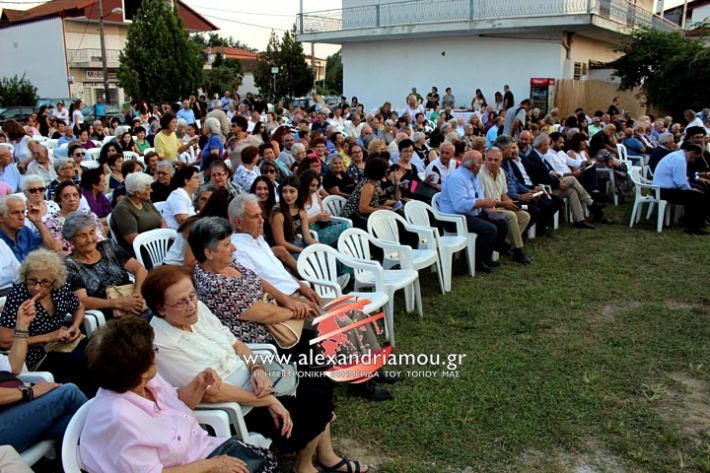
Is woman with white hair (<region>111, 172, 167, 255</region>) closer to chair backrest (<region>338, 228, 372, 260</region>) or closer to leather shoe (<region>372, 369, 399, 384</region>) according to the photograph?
chair backrest (<region>338, 228, 372, 260</region>)

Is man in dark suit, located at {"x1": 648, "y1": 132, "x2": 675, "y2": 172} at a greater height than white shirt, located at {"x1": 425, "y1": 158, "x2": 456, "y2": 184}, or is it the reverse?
man in dark suit, located at {"x1": 648, "y1": 132, "x2": 675, "y2": 172}

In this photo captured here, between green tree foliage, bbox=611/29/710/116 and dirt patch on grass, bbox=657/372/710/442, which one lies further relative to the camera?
green tree foliage, bbox=611/29/710/116

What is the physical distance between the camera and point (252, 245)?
3.59 meters

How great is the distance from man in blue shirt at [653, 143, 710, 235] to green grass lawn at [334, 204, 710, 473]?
1.61m

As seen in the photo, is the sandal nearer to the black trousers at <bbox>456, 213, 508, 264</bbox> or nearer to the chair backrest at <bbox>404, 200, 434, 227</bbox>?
the chair backrest at <bbox>404, 200, 434, 227</bbox>

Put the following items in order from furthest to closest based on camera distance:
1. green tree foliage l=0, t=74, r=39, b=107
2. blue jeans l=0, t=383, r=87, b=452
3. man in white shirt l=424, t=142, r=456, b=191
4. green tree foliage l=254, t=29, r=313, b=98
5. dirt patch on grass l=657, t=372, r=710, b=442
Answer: green tree foliage l=254, t=29, r=313, b=98 < green tree foliage l=0, t=74, r=39, b=107 < man in white shirt l=424, t=142, r=456, b=191 < dirt patch on grass l=657, t=372, r=710, b=442 < blue jeans l=0, t=383, r=87, b=452

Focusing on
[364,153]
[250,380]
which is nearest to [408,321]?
[250,380]

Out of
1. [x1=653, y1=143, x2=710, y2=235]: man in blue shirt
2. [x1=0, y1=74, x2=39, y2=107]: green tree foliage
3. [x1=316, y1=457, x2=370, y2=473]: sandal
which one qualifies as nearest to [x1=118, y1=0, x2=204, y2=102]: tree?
[x1=0, y1=74, x2=39, y2=107]: green tree foliage

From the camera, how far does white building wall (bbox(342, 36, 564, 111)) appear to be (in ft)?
62.9

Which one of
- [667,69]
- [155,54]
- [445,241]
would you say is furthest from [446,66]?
[445,241]

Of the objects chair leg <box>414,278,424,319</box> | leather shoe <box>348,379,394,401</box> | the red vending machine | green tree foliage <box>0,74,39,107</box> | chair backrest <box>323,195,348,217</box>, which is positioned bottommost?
leather shoe <box>348,379,394,401</box>

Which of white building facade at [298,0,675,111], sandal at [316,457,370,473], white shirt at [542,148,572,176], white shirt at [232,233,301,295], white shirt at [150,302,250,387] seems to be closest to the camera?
white shirt at [150,302,250,387]

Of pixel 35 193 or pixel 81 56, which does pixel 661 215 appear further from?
pixel 81 56

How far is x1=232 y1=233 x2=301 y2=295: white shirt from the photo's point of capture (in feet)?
11.6
